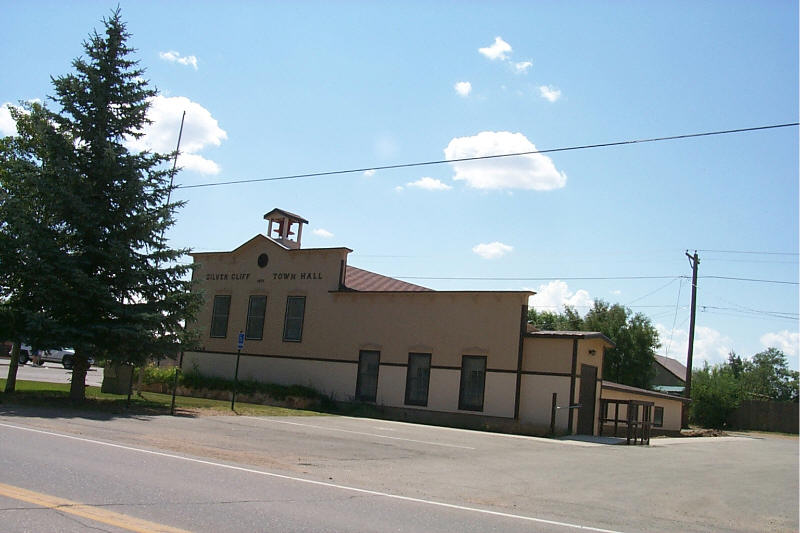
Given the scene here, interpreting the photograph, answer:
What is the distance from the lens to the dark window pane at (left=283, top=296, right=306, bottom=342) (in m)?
32.5

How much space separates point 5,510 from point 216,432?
1025cm

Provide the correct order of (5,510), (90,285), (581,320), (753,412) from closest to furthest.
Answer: (5,510)
(90,285)
(753,412)
(581,320)

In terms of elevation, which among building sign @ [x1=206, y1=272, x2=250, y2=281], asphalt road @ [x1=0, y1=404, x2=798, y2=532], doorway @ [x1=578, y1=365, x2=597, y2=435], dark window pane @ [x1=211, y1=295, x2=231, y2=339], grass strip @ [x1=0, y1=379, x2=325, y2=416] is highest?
building sign @ [x1=206, y1=272, x2=250, y2=281]

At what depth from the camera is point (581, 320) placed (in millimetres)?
65938

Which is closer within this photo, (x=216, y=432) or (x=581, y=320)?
(x=216, y=432)

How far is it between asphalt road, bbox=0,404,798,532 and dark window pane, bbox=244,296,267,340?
544 inches

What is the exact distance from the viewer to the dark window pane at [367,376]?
2983 centimetres

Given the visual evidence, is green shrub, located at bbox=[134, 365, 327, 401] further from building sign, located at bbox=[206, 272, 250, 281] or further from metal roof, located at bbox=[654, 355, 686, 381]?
metal roof, located at bbox=[654, 355, 686, 381]

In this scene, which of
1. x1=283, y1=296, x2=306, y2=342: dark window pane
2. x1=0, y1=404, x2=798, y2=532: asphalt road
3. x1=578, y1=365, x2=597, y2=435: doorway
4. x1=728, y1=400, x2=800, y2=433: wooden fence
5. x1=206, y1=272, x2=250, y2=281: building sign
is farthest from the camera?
x1=728, y1=400, x2=800, y2=433: wooden fence

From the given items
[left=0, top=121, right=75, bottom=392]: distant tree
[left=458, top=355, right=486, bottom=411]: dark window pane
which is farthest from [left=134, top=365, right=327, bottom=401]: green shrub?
[left=0, top=121, right=75, bottom=392]: distant tree

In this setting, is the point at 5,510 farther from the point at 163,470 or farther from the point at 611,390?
the point at 611,390

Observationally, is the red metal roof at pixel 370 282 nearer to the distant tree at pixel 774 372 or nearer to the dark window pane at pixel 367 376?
the dark window pane at pixel 367 376

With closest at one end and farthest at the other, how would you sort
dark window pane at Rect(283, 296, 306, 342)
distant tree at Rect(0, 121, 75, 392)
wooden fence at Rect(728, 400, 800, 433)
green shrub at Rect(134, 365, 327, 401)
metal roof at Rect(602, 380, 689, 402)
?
distant tree at Rect(0, 121, 75, 392) < green shrub at Rect(134, 365, 327, 401) < metal roof at Rect(602, 380, 689, 402) < dark window pane at Rect(283, 296, 306, 342) < wooden fence at Rect(728, 400, 800, 433)

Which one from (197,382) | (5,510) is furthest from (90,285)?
(5,510)
